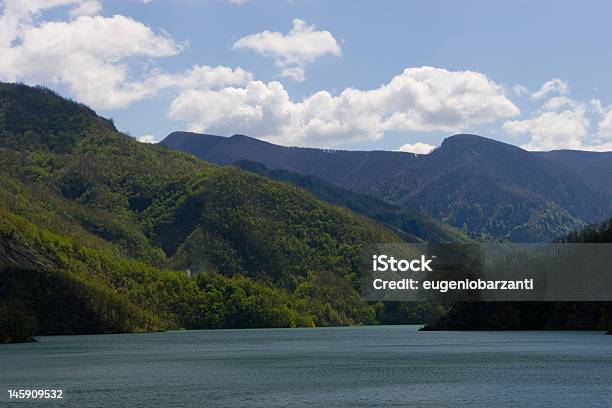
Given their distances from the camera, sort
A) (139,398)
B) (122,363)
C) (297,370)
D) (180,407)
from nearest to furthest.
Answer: (180,407) → (139,398) → (297,370) → (122,363)

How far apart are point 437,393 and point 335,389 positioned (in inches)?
534

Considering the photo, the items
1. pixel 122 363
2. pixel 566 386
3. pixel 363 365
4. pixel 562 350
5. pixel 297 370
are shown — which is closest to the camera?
pixel 566 386

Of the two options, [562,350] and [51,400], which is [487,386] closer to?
[51,400]

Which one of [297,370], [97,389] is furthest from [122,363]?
[97,389]

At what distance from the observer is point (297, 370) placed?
15738 cm

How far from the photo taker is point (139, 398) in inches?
4405

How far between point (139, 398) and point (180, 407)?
11.5 metres

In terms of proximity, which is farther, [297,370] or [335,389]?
[297,370]

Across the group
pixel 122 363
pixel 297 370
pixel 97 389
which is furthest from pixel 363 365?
pixel 97 389

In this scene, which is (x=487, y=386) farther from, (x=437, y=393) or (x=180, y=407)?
(x=180, y=407)

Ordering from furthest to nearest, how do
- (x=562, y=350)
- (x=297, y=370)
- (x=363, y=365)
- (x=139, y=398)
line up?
(x=562, y=350)
(x=363, y=365)
(x=297, y=370)
(x=139, y=398)

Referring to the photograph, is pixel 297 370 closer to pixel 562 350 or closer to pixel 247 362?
pixel 247 362

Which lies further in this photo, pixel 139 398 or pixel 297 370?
pixel 297 370

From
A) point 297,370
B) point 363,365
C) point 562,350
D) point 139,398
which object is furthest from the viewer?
point 562,350
